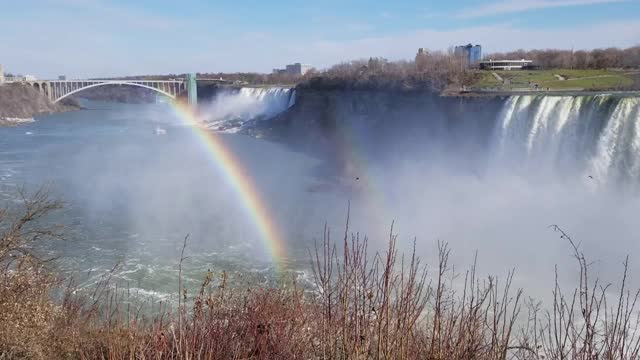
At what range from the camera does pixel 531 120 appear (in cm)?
2233

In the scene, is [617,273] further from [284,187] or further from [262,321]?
[284,187]

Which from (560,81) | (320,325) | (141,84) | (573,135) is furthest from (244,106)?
(320,325)

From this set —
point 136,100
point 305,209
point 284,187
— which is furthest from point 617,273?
point 136,100

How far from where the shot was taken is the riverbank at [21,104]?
55.6 m

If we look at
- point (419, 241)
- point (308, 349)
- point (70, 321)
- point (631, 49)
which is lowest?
point (419, 241)

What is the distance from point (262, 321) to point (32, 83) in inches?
2577

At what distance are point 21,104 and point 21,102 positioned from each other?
0.30 meters

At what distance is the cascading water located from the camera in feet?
167

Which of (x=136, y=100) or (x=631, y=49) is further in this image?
(x=136, y=100)

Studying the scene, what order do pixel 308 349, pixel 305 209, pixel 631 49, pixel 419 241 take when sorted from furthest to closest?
pixel 631 49 < pixel 305 209 < pixel 419 241 < pixel 308 349

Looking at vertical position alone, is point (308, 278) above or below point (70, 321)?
below

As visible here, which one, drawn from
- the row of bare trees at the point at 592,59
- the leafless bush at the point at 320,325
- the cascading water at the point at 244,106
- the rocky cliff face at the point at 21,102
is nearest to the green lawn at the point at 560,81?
the row of bare trees at the point at 592,59

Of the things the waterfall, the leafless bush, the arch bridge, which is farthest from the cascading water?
the leafless bush

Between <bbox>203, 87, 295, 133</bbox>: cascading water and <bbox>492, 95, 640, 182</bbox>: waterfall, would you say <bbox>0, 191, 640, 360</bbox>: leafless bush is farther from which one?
<bbox>203, 87, 295, 133</bbox>: cascading water
